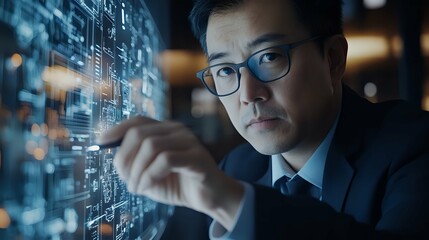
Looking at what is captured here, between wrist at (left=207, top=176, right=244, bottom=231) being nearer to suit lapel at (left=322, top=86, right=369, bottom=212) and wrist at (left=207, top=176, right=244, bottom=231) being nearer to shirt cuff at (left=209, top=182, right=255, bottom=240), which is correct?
shirt cuff at (left=209, top=182, right=255, bottom=240)

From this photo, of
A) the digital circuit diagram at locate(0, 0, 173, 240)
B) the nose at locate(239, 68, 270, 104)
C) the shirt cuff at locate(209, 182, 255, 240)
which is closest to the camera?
the digital circuit diagram at locate(0, 0, 173, 240)

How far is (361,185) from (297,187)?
0.11 metres

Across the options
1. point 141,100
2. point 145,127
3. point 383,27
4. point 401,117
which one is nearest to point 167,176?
point 145,127

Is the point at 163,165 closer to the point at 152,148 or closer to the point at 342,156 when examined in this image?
the point at 152,148

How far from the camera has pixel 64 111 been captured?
0.32m

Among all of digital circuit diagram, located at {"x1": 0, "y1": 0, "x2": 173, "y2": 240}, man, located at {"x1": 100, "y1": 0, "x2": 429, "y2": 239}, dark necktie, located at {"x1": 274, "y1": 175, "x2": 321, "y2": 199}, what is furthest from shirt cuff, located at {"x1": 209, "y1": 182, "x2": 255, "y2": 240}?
dark necktie, located at {"x1": 274, "y1": 175, "x2": 321, "y2": 199}

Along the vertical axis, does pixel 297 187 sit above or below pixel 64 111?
below

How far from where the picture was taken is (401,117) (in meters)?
0.63

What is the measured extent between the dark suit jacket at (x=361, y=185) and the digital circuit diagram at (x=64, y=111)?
0.17 m

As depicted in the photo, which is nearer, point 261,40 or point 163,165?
point 163,165

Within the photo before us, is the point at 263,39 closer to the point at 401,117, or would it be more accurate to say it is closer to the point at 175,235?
the point at 401,117

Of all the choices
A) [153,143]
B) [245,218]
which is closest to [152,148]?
[153,143]

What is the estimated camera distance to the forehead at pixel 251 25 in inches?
21.3

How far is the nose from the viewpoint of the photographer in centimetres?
52
